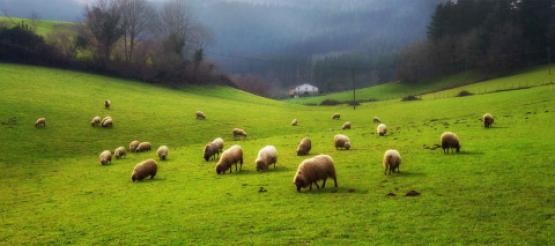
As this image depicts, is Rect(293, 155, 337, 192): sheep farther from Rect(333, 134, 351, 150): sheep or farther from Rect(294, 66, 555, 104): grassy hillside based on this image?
Rect(294, 66, 555, 104): grassy hillside

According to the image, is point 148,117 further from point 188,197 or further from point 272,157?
point 188,197

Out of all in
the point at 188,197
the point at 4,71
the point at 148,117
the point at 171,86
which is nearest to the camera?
the point at 188,197

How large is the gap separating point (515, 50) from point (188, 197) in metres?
109

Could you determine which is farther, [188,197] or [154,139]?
[154,139]

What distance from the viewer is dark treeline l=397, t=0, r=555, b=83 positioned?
10806 centimetres

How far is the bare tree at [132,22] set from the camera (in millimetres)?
92744

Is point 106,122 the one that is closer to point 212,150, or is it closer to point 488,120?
point 212,150

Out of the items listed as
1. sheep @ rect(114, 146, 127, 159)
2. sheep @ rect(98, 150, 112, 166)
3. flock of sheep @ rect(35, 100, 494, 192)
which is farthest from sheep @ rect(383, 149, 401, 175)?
sheep @ rect(114, 146, 127, 159)

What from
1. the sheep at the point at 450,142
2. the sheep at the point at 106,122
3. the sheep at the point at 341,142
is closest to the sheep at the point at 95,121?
the sheep at the point at 106,122

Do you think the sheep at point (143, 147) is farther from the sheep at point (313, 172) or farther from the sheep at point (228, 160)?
the sheep at point (313, 172)

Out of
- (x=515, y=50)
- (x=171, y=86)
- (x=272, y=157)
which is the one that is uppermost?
(x=515, y=50)

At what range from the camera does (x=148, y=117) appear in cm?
5197

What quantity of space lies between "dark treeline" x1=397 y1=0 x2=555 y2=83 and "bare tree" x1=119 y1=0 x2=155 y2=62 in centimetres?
7405

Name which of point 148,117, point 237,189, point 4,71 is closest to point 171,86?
point 4,71
